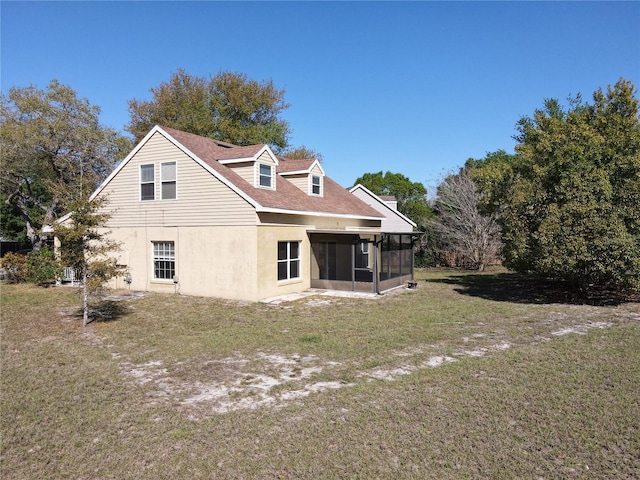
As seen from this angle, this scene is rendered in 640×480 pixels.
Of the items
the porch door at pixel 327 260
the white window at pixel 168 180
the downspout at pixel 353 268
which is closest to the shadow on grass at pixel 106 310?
the white window at pixel 168 180

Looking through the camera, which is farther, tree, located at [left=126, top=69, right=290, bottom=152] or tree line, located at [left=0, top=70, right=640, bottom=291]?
tree, located at [left=126, top=69, right=290, bottom=152]

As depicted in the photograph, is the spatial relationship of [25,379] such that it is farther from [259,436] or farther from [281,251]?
[281,251]

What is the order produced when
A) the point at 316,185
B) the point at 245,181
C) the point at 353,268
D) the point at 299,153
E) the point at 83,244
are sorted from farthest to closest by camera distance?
the point at 299,153 → the point at 316,185 → the point at 353,268 → the point at 245,181 → the point at 83,244

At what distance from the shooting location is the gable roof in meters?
15.5

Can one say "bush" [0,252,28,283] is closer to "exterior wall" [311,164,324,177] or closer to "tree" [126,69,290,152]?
"exterior wall" [311,164,324,177]

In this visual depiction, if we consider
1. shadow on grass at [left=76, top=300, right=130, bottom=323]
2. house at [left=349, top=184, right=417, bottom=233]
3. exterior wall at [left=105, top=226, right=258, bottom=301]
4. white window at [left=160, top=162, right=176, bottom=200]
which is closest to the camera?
shadow on grass at [left=76, top=300, right=130, bottom=323]

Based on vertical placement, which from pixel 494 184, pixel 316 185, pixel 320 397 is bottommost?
pixel 320 397

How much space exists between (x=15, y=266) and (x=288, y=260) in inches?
527

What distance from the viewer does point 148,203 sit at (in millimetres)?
17484

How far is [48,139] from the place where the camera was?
86.3ft

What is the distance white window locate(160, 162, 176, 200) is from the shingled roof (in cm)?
108

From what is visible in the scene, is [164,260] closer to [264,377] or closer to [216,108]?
[264,377]

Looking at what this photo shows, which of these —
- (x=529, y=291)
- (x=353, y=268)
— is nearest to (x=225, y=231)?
(x=353, y=268)

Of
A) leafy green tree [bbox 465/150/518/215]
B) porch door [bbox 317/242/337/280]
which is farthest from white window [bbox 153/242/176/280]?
leafy green tree [bbox 465/150/518/215]
